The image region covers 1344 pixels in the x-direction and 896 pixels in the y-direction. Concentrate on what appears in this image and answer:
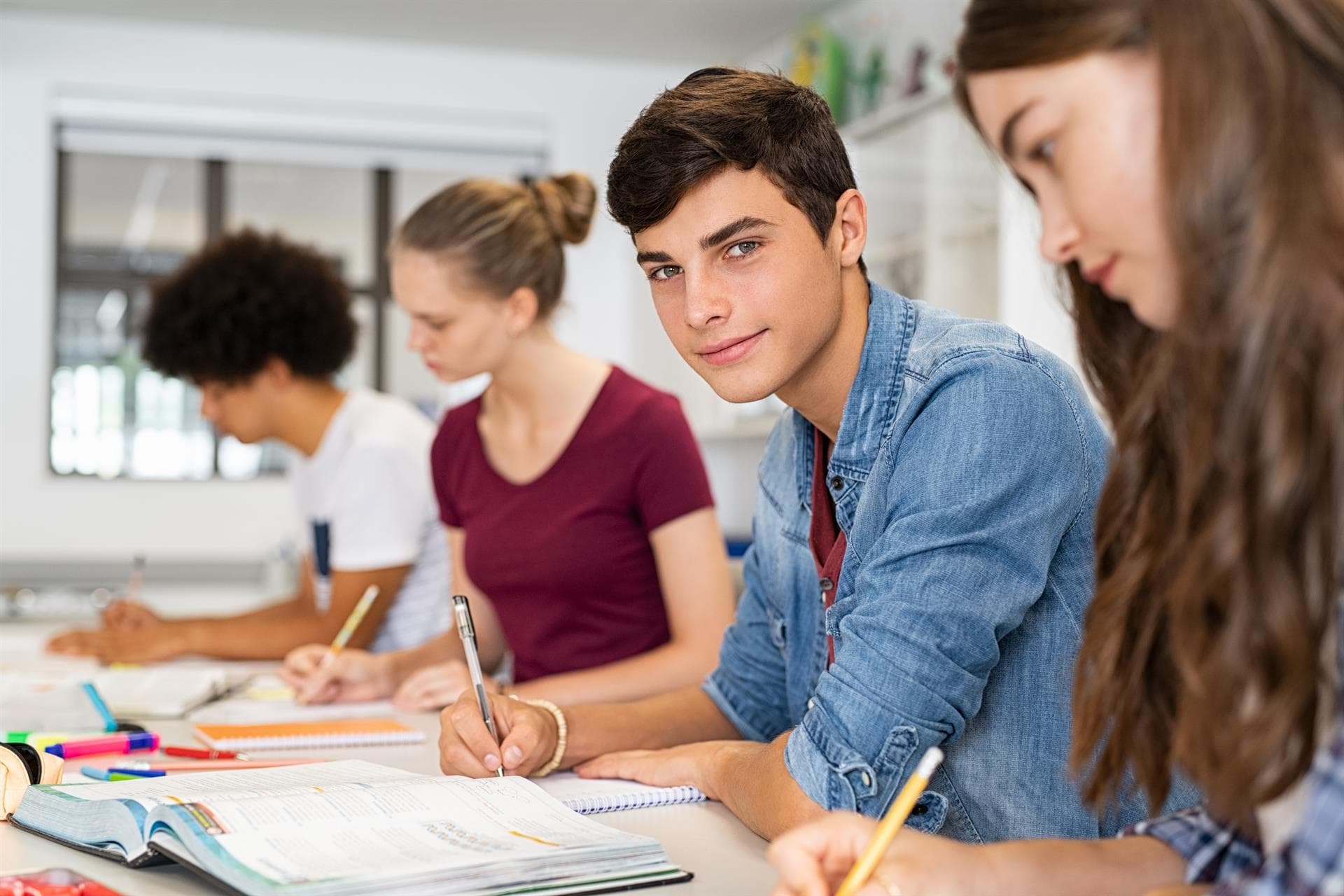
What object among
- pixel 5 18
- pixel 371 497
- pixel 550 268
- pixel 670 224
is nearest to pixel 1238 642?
pixel 670 224

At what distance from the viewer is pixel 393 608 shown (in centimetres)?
246

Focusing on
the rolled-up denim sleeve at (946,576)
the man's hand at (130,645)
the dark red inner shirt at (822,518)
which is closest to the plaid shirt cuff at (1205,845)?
the rolled-up denim sleeve at (946,576)

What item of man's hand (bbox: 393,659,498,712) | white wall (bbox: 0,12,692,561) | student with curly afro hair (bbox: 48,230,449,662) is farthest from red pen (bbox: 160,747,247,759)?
white wall (bbox: 0,12,692,561)

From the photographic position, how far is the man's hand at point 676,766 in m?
1.21

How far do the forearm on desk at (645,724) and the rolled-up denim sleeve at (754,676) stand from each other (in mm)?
17

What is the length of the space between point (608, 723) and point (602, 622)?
60 centimetres

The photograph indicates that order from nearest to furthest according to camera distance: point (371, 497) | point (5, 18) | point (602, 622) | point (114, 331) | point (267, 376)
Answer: point (602, 622) < point (371, 497) < point (267, 376) < point (5, 18) < point (114, 331)

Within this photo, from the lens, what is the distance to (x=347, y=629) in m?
2.04

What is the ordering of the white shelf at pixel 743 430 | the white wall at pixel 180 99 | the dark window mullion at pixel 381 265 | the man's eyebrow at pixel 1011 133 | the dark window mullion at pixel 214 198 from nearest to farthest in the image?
the man's eyebrow at pixel 1011 133
the white shelf at pixel 743 430
the white wall at pixel 180 99
the dark window mullion at pixel 214 198
the dark window mullion at pixel 381 265

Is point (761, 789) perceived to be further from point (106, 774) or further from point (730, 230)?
point (106, 774)

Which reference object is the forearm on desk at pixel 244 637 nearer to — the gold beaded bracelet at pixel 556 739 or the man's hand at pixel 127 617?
the man's hand at pixel 127 617

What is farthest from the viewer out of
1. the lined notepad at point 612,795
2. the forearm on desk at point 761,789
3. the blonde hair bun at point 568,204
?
the blonde hair bun at point 568,204

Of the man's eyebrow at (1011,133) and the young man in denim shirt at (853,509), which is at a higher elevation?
the man's eyebrow at (1011,133)

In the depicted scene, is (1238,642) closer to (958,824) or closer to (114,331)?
(958,824)
